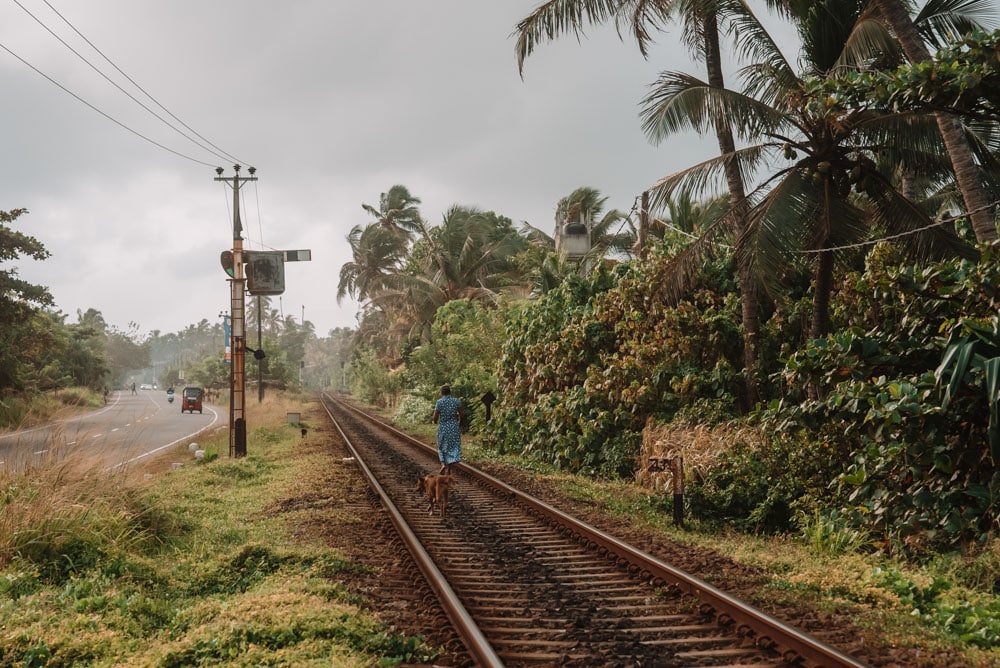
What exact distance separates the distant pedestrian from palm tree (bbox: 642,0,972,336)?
4.80 m

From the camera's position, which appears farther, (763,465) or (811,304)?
(811,304)

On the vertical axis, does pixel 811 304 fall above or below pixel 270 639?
above

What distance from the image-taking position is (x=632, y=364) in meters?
13.1

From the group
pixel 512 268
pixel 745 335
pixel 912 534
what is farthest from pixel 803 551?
pixel 512 268

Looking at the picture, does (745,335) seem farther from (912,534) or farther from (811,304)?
(912,534)

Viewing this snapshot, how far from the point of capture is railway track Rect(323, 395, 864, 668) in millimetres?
4676

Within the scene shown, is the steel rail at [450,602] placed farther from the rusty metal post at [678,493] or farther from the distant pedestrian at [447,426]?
the rusty metal post at [678,493]

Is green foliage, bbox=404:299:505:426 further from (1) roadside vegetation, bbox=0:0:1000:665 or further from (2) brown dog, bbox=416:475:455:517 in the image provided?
(2) brown dog, bbox=416:475:455:517

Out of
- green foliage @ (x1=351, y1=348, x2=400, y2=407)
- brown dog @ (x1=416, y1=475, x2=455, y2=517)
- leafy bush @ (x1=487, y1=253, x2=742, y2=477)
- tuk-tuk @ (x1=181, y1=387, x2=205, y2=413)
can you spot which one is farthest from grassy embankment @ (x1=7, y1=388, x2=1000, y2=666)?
tuk-tuk @ (x1=181, y1=387, x2=205, y2=413)

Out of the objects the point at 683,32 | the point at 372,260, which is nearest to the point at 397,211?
the point at 372,260

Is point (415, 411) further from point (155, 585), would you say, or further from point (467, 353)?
point (155, 585)

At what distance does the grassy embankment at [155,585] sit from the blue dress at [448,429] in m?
2.98

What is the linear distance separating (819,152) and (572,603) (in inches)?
282

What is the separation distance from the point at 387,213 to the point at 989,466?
46.2m
